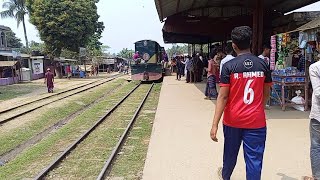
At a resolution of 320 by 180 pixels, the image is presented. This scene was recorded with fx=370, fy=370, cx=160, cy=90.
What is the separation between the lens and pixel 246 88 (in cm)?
348

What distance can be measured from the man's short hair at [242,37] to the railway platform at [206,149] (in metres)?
1.81

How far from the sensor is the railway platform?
4812 mm

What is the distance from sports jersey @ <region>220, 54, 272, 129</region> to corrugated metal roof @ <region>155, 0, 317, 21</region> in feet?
36.6

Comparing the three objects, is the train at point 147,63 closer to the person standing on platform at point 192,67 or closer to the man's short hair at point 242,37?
the person standing on platform at point 192,67

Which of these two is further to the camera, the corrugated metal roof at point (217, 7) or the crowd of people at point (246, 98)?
the corrugated metal roof at point (217, 7)

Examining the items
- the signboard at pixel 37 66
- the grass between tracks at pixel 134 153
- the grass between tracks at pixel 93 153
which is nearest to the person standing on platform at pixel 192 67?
the grass between tracks at pixel 93 153

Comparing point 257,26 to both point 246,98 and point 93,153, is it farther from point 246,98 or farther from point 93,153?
point 246,98

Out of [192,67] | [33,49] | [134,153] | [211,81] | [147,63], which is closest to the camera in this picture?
[134,153]

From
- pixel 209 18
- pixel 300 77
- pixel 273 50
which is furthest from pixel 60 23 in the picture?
pixel 300 77

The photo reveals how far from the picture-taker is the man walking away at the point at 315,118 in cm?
369

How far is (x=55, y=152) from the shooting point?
7691 mm

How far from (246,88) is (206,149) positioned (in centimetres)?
272

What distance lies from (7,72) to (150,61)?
522 inches

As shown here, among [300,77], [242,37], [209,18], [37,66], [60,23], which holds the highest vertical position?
[60,23]
